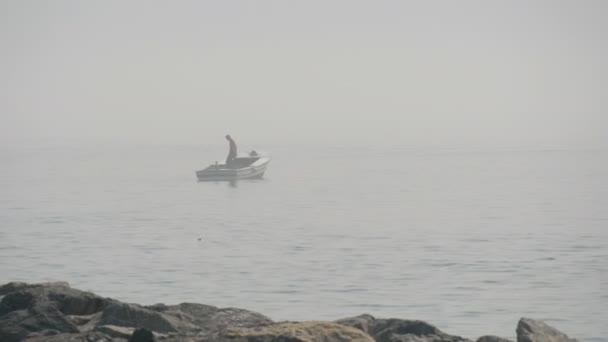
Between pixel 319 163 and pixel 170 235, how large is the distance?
319 ft

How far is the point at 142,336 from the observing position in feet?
46.5

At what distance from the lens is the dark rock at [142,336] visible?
46.5 ft

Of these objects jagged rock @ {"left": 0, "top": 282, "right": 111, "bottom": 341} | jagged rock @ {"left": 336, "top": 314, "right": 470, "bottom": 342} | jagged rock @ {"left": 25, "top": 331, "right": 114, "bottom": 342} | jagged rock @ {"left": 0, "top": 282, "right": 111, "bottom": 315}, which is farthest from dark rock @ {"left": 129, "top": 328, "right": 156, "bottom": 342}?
jagged rock @ {"left": 336, "top": 314, "right": 470, "bottom": 342}

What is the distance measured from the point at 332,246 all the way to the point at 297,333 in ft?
107

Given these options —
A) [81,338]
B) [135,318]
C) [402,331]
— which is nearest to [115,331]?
[81,338]

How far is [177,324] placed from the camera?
1638 cm

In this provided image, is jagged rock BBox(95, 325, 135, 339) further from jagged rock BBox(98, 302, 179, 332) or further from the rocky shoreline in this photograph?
jagged rock BBox(98, 302, 179, 332)

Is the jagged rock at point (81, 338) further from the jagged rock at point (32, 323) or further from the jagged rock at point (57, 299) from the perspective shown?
the jagged rock at point (57, 299)

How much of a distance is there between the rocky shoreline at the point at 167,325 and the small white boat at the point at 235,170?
61.9 m

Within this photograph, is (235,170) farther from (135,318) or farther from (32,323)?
(32,323)

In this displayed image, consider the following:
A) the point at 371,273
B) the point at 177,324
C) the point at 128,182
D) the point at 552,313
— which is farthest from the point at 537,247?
the point at 128,182

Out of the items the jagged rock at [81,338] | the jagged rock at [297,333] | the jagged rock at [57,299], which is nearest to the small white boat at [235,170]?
the jagged rock at [57,299]

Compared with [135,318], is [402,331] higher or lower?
higher

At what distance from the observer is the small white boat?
264 ft
